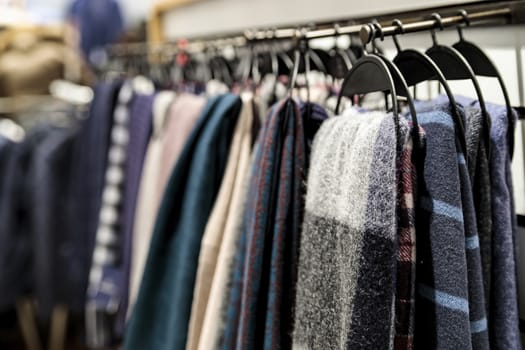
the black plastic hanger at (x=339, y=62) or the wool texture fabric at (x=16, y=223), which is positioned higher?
the black plastic hanger at (x=339, y=62)

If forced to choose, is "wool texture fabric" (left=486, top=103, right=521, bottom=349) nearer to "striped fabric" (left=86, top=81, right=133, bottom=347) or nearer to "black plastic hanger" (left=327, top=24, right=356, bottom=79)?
"black plastic hanger" (left=327, top=24, right=356, bottom=79)

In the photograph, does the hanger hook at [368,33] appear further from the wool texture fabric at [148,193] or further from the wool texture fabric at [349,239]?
the wool texture fabric at [148,193]

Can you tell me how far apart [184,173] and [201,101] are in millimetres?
151

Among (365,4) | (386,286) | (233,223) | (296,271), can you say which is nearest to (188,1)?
(365,4)

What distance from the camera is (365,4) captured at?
0.89m

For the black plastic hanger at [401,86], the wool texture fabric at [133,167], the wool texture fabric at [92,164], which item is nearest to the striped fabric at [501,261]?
the black plastic hanger at [401,86]

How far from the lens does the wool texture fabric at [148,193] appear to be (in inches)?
35.6

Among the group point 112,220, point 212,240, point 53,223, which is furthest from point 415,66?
point 53,223

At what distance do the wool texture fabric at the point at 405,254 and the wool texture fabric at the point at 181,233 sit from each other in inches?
13.2

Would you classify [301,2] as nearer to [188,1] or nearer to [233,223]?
[188,1]

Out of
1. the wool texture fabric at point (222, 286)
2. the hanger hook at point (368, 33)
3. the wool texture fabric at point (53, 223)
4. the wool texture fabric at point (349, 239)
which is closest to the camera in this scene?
the wool texture fabric at point (349, 239)

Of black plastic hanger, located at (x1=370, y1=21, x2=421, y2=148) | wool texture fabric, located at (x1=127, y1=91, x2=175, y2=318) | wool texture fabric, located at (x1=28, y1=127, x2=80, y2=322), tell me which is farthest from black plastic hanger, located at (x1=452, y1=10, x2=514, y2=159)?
wool texture fabric, located at (x1=28, y1=127, x2=80, y2=322)

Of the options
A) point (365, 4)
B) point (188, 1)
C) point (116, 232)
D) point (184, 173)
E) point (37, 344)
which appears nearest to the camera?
point (184, 173)

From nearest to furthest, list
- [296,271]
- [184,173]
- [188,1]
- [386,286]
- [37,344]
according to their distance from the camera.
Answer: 1. [386,286]
2. [296,271]
3. [184,173]
4. [188,1]
5. [37,344]
